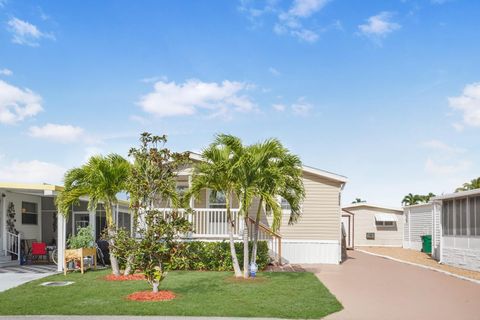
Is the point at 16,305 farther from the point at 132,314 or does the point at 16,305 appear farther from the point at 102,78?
the point at 102,78

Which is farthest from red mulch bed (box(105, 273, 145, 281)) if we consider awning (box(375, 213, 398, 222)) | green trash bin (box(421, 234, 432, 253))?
awning (box(375, 213, 398, 222))

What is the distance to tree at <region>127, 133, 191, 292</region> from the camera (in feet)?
34.9

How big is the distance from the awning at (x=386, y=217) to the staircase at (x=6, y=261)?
22923 millimetres

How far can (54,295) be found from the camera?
10781 millimetres

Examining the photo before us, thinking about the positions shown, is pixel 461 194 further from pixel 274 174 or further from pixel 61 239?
pixel 61 239

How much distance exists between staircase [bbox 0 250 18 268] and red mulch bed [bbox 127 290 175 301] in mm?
8899

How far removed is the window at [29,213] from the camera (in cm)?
1994

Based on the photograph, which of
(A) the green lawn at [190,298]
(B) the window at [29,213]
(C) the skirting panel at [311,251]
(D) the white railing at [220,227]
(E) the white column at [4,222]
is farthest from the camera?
(B) the window at [29,213]

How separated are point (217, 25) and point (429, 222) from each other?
18.8m

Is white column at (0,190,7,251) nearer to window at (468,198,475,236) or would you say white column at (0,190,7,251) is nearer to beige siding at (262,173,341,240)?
beige siding at (262,173,341,240)

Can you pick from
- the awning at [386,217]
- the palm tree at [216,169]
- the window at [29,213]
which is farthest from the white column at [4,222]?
the awning at [386,217]

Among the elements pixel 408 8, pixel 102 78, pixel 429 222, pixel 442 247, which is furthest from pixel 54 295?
pixel 429 222

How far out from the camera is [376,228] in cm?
3375

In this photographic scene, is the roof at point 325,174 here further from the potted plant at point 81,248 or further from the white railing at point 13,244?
the white railing at point 13,244
